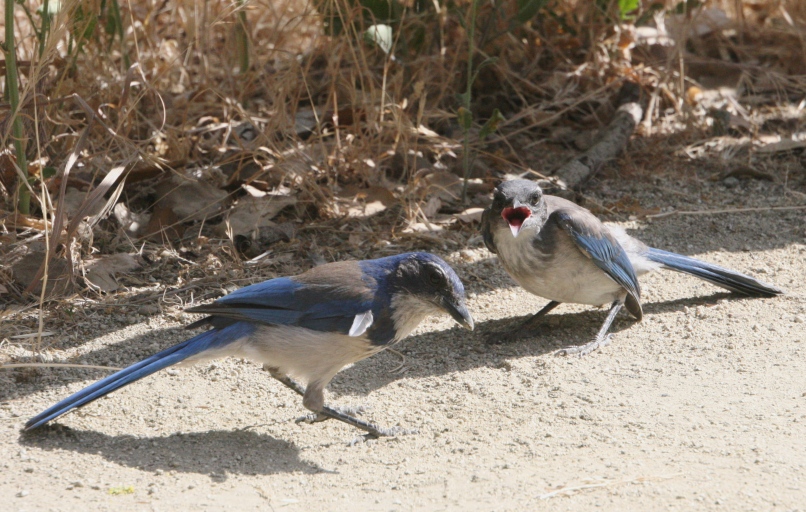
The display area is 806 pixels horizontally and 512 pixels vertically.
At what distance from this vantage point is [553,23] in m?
7.86

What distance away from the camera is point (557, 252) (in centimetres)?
495

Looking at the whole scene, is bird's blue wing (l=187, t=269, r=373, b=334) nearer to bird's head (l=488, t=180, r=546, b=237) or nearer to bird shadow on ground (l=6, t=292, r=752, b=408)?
bird shadow on ground (l=6, t=292, r=752, b=408)

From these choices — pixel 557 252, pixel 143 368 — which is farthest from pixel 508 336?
pixel 143 368

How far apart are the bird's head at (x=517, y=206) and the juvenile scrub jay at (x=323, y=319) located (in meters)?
0.77

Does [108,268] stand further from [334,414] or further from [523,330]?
[523,330]

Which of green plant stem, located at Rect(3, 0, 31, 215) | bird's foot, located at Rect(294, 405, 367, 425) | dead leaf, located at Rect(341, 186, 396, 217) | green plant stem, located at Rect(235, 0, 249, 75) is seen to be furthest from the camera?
green plant stem, located at Rect(235, 0, 249, 75)

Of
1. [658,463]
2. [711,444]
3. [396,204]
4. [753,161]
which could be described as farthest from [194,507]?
[753,161]

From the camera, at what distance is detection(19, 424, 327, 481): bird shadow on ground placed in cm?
374

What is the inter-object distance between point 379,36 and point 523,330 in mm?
2139

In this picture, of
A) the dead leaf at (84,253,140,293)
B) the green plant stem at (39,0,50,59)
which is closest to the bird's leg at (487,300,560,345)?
the dead leaf at (84,253,140,293)

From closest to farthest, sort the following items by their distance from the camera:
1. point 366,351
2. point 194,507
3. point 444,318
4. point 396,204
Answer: point 194,507, point 366,351, point 444,318, point 396,204

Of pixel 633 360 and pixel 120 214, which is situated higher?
pixel 120 214

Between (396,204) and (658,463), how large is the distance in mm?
3114

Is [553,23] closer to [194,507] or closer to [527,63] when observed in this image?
[527,63]
